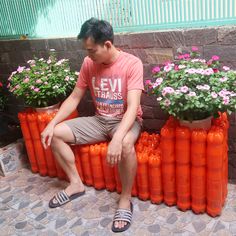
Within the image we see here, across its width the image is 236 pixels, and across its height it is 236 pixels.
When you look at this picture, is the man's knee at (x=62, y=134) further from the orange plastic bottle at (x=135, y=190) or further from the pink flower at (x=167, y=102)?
the pink flower at (x=167, y=102)

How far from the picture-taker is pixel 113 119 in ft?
8.27

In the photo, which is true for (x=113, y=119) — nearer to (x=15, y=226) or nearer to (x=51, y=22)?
(x=15, y=226)

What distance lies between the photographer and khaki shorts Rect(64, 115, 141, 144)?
2549 mm

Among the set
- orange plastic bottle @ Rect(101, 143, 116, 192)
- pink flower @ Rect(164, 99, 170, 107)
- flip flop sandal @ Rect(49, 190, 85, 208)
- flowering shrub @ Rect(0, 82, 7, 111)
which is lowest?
flip flop sandal @ Rect(49, 190, 85, 208)

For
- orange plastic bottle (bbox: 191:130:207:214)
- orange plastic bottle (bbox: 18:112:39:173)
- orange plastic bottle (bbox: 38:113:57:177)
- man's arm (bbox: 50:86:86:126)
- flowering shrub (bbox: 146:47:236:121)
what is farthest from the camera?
orange plastic bottle (bbox: 18:112:39:173)

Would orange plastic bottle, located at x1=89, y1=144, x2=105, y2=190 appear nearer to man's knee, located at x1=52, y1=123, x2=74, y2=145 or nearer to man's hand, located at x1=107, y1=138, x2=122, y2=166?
man's knee, located at x1=52, y1=123, x2=74, y2=145

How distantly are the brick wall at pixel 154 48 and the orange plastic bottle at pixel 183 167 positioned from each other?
1.79ft

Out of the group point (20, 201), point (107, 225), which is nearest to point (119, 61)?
point (107, 225)

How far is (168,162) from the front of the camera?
91.0 inches

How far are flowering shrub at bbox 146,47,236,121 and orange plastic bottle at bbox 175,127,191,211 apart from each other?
12 centimetres

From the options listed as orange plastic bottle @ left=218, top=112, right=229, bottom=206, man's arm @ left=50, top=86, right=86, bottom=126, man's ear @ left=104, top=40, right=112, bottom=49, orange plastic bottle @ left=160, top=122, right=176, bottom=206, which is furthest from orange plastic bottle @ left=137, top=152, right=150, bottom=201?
man's ear @ left=104, top=40, right=112, bottom=49

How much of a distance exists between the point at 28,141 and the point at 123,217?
1319 millimetres

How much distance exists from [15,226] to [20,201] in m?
0.33

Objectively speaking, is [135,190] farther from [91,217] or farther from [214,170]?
[214,170]
